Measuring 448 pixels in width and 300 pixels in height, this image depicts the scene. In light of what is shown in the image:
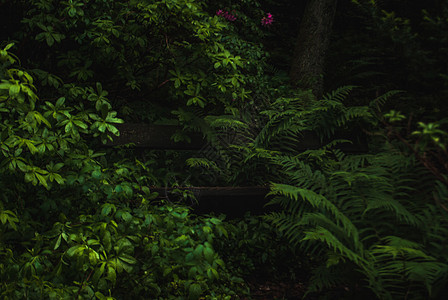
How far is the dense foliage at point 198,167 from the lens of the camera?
7.02 feet

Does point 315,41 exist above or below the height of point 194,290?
above

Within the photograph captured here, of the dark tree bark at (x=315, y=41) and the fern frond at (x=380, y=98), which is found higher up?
the dark tree bark at (x=315, y=41)

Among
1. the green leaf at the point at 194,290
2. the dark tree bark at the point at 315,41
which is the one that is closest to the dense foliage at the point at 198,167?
the green leaf at the point at 194,290

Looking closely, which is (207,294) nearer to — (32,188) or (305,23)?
(32,188)

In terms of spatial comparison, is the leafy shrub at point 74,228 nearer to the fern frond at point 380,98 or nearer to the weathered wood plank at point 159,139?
the weathered wood plank at point 159,139

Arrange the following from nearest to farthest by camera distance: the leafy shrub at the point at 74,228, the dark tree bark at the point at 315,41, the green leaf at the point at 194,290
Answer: the leafy shrub at the point at 74,228 → the green leaf at the point at 194,290 → the dark tree bark at the point at 315,41

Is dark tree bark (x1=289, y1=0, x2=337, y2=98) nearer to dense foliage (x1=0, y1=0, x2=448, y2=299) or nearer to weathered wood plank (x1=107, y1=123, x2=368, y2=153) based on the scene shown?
dense foliage (x1=0, y1=0, x2=448, y2=299)

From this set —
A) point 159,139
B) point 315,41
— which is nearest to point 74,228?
point 159,139

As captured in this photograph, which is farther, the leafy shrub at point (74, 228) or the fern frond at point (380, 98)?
the fern frond at point (380, 98)

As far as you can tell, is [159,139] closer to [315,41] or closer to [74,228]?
[74,228]

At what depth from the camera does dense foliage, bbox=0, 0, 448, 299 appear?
7.02 ft

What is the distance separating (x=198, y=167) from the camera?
156 inches

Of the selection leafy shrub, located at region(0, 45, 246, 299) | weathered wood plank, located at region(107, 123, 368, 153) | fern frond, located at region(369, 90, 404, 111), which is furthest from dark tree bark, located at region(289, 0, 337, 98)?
leafy shrub, located at region(0, 45, 246, 299)

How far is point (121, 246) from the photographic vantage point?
7.05 ft
